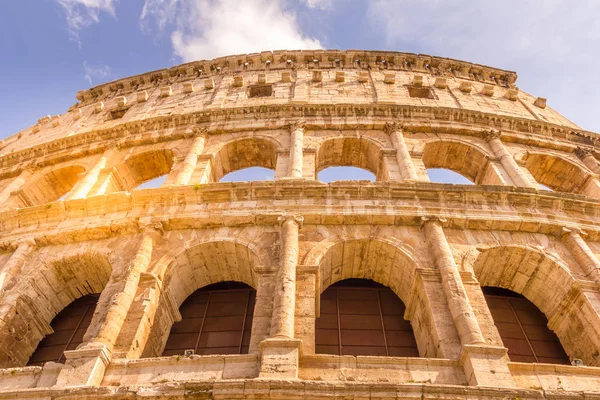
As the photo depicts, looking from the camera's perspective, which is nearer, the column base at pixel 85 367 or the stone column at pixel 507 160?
the column base at pixel 85 367

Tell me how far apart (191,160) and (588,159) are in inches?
440

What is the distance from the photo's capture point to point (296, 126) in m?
13.9

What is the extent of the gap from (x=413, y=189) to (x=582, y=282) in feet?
11.6

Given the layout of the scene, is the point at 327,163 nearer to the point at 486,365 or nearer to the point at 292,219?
the point at 292,219

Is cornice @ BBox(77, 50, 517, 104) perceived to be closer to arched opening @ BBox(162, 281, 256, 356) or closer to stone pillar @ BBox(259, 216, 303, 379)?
arched opening @ BBox(162, 281, 256, 356)

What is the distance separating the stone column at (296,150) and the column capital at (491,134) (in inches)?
207

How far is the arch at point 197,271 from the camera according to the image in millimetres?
9305

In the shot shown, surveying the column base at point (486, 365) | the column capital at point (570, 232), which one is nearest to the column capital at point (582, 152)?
the column capital at point (570, 232)

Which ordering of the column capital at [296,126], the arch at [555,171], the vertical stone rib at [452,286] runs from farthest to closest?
the arch at [555,171]
the column capital at [296,126]
the vertical stone rib at [452,286]

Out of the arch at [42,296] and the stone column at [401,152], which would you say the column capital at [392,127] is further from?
the arch at [42,296]

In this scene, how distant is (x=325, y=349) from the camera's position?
8766mm

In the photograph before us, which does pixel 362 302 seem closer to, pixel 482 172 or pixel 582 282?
pixel 582 282

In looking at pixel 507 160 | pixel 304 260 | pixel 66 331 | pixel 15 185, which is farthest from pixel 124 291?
pixel 507 160

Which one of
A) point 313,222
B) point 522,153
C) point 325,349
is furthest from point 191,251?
point 522,153
